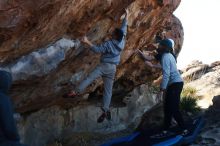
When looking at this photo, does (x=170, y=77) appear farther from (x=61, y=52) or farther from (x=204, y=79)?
(x=204, y=79)

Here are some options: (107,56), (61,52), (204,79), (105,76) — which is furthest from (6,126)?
(204,79)

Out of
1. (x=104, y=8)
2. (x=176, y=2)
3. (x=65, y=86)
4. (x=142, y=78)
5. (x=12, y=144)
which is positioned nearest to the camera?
(x=12, y=144)

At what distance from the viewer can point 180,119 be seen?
1316 cm

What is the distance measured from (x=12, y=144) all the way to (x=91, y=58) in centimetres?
689

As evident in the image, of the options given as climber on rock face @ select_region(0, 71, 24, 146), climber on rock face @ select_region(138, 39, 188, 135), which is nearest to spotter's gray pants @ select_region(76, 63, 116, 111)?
climber on rock face @ select_region(138, 39, 188, 135)

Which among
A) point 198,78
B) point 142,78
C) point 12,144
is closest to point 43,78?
point 12,144

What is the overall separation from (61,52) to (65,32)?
0.49 m

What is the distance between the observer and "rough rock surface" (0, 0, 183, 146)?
34.1 ft

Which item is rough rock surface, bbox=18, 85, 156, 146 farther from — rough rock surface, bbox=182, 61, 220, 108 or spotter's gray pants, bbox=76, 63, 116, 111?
spotter's gray pants, bbox=76, 63, 116, 111

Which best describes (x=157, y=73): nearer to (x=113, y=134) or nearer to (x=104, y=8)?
(x=113, y=134)

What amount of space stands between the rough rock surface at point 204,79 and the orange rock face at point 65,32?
403cm

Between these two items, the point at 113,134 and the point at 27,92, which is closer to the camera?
the point at 27,92

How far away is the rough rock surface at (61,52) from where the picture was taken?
10398mm

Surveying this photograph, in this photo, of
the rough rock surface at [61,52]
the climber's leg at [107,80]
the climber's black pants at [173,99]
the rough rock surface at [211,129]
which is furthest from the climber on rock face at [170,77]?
the rough rock surface at [61,52]
